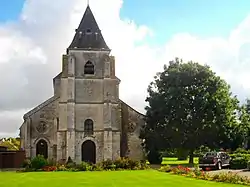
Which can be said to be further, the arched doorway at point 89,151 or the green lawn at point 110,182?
the arched doorway at point 89,151

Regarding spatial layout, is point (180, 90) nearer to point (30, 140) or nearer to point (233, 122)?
point (233, 122)

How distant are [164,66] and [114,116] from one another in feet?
28.7

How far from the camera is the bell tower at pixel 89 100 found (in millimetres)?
54062

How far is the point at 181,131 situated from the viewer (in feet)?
166

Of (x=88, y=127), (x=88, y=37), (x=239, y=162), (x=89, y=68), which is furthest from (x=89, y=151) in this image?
(x=239, y=162)

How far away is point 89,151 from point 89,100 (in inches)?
252

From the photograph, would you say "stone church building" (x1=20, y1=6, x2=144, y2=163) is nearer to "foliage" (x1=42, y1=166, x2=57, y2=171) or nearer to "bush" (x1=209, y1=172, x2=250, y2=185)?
"foliage" (x1=42, y1=166, x2=57, y2=171)

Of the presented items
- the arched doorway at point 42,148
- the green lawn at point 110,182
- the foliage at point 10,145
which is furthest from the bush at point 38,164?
the foliage at point 10,145

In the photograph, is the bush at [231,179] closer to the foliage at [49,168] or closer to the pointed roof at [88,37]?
the foliage at [49,168]

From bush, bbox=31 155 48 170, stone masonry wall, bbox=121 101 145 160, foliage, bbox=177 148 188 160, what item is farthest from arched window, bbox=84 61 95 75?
bush, bbox=31 155 48 170

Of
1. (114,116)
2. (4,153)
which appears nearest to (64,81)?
(114,116)

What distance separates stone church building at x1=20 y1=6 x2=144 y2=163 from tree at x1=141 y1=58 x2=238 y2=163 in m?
4.21

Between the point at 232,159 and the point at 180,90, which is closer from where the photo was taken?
the point at 232,159

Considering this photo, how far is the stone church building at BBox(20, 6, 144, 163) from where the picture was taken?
178ft
